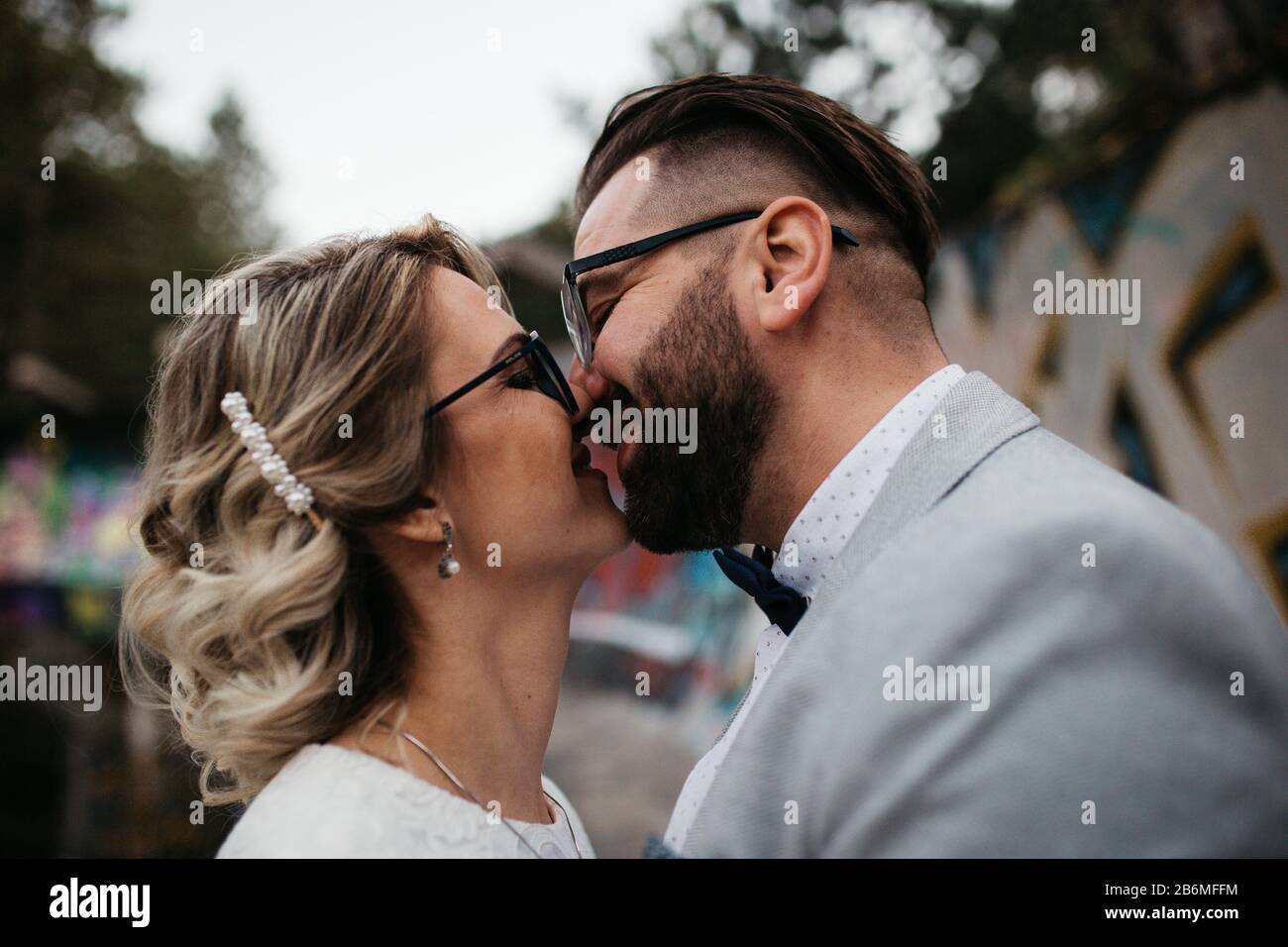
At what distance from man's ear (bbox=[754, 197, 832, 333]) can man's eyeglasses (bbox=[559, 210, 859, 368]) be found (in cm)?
8

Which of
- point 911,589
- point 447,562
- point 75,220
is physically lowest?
point 911,589

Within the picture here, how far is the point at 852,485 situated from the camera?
81.6 inches

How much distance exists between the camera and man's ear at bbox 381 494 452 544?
223 cm

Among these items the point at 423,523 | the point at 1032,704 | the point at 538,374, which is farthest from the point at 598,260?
the point at 1032,704

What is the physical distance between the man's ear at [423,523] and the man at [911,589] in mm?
549

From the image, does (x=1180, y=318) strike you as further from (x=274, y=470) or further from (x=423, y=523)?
(x=274, y=470)

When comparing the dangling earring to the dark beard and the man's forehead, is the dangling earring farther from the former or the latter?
the man's forehead

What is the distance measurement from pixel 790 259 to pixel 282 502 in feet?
4.58

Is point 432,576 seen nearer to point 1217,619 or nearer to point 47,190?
point 1217,619

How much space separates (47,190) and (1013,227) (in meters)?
19.0

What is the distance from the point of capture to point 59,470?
15.1 meters

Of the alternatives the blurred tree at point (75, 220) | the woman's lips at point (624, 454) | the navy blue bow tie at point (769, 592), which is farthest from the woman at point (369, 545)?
the blurred tree at point (75, 220)
